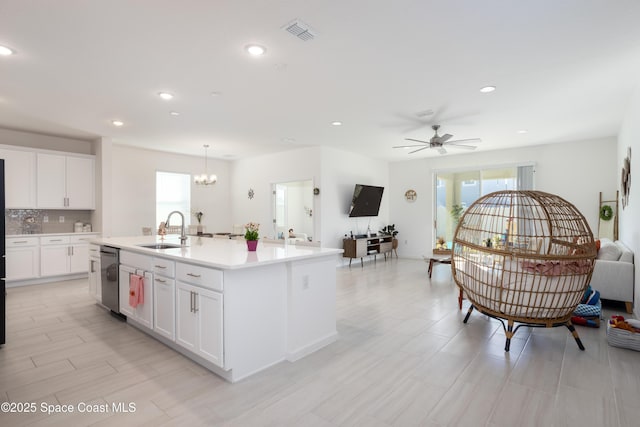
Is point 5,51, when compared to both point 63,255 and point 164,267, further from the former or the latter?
point 63,255

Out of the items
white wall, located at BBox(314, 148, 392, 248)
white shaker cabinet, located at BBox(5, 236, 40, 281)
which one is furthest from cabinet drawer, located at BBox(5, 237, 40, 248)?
white wall, located at BBox(314, 148, 392, 248)

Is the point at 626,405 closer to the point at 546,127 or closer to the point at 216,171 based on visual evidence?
the point at 546,127

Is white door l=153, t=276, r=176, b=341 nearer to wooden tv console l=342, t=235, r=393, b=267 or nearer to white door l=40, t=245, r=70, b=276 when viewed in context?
white door l=40, t=245, r=70, b=276

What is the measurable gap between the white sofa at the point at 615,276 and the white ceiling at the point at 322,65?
6.74 feet

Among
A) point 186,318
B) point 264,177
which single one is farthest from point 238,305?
point 264,177

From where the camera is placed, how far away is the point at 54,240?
5.79 meters

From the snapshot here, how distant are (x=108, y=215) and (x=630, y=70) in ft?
26.6

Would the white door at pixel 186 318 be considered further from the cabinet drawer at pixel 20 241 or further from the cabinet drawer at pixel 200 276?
the cabinet drawer at pixel 20 241

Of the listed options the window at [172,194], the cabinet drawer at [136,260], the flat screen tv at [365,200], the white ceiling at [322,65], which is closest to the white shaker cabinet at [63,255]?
the window at [172,194]

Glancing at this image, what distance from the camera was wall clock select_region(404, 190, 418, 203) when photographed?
345 inches

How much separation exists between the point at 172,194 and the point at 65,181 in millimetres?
2278

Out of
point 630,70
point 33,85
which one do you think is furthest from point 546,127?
point 33,85

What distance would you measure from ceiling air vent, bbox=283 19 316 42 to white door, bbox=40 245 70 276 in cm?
593

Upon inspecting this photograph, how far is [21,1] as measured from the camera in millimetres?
2236
